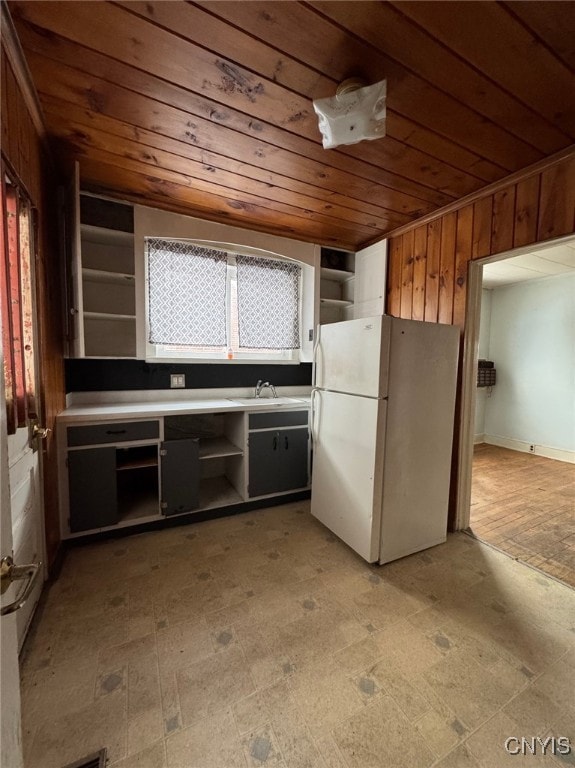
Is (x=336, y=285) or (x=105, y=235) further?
(x=336, y=285)

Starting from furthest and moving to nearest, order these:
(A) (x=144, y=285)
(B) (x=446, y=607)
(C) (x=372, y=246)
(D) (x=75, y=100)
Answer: (C) (x=372, y=246) < (A) (x=144, y=285) < (B) (x=446, y=607) < (D) (x=75, y=100)

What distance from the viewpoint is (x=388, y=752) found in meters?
1.04

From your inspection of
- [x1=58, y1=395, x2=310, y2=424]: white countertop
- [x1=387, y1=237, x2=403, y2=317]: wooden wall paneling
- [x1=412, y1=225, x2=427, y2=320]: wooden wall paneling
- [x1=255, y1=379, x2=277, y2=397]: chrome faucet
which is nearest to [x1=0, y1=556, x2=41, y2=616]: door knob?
[x1=58, y1=395, x2=310, y2=424]: white countertop

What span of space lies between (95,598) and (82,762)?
77 cm

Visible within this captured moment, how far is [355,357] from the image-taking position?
6.62 ft

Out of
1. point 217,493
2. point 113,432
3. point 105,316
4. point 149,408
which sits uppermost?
point 105,316

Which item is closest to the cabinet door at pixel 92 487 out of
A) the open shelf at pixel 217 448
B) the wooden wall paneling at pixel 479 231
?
the open shelf at pixel 217 448

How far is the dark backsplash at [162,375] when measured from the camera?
7.91ft

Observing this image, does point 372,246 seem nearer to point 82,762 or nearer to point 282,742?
point 282,742

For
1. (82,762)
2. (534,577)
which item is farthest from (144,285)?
(534,577)

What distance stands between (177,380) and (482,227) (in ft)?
8.33

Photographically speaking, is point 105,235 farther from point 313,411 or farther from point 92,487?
point 313,411

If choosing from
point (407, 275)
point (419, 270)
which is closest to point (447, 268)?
point (419, 270)

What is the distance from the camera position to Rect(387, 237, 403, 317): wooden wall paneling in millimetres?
2766
